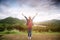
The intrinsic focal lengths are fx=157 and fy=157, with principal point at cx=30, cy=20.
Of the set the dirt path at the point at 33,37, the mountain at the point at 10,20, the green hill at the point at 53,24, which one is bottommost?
the dirt path at the point at 33,37

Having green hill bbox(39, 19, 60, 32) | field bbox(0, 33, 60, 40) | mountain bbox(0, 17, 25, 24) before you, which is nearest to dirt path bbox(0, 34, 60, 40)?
field bbox(0, 33, 60, 40)

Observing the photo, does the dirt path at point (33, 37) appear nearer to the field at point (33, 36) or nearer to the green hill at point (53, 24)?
the field at point (33, 36)

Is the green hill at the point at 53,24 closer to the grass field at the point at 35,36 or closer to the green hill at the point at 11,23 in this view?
the grass field at the point at 35,36

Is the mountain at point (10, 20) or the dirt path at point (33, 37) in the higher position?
the mountain at point (10, 20)

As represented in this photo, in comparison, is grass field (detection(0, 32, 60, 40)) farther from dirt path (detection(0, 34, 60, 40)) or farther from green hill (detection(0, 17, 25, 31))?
green hill (detection(0, 17, 25, 31))

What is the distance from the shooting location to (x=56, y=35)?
2.60 m

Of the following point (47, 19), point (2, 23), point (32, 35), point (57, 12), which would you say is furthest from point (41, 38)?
point (2, 23)

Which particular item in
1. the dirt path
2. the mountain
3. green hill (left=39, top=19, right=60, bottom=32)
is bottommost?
the dirt path

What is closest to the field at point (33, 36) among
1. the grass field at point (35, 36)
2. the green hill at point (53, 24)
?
the grass field at point (35, 36)

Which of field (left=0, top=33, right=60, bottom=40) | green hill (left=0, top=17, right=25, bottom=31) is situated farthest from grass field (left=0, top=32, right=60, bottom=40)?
green hill (left=0, top=17, right=25, bottom=31)

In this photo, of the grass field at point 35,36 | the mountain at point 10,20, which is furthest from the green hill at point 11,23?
the grass field at point 35,36

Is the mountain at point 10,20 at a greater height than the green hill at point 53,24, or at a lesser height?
greater

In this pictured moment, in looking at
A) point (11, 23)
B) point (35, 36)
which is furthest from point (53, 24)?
point (11, 23)

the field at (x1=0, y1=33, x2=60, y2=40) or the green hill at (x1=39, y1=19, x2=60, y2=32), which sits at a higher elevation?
the green hill at (x1=39, y1=19, x2=60, y2=32)
